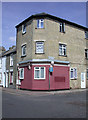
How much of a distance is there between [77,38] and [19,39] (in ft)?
28.0

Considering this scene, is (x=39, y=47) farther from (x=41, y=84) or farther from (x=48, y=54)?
(x=41, y=84)

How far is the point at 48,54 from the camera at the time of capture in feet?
60.2

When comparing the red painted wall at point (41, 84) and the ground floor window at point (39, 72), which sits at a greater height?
the ground floor window at point (39, 72)

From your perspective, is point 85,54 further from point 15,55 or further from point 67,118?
point 67,118

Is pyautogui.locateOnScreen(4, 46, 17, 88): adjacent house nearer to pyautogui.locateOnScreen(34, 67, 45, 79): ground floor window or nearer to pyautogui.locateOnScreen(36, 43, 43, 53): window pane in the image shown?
pyautogui.locateOnScreen(34, 67, 45, 79): ground floor window

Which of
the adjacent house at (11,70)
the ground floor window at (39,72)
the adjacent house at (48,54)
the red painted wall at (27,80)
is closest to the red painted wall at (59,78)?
the adjacent house at (48,54)

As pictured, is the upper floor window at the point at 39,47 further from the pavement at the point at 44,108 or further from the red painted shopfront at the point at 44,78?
the pavement at the point at 44,108

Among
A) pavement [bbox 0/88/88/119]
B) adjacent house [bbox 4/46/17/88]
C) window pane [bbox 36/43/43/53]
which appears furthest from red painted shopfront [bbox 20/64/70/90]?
pavement [bbox 0/88/88/119]

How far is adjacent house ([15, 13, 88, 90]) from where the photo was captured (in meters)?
18.0

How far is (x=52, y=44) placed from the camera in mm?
18891

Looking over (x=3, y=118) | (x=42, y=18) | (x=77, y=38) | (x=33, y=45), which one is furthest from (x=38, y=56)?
(x=3, y=118)

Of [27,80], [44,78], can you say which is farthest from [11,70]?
[44,78]

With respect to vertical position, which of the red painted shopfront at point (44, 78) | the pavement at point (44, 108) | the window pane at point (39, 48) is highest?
the window pane at point (39, 48)

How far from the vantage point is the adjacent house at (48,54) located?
17953mm
